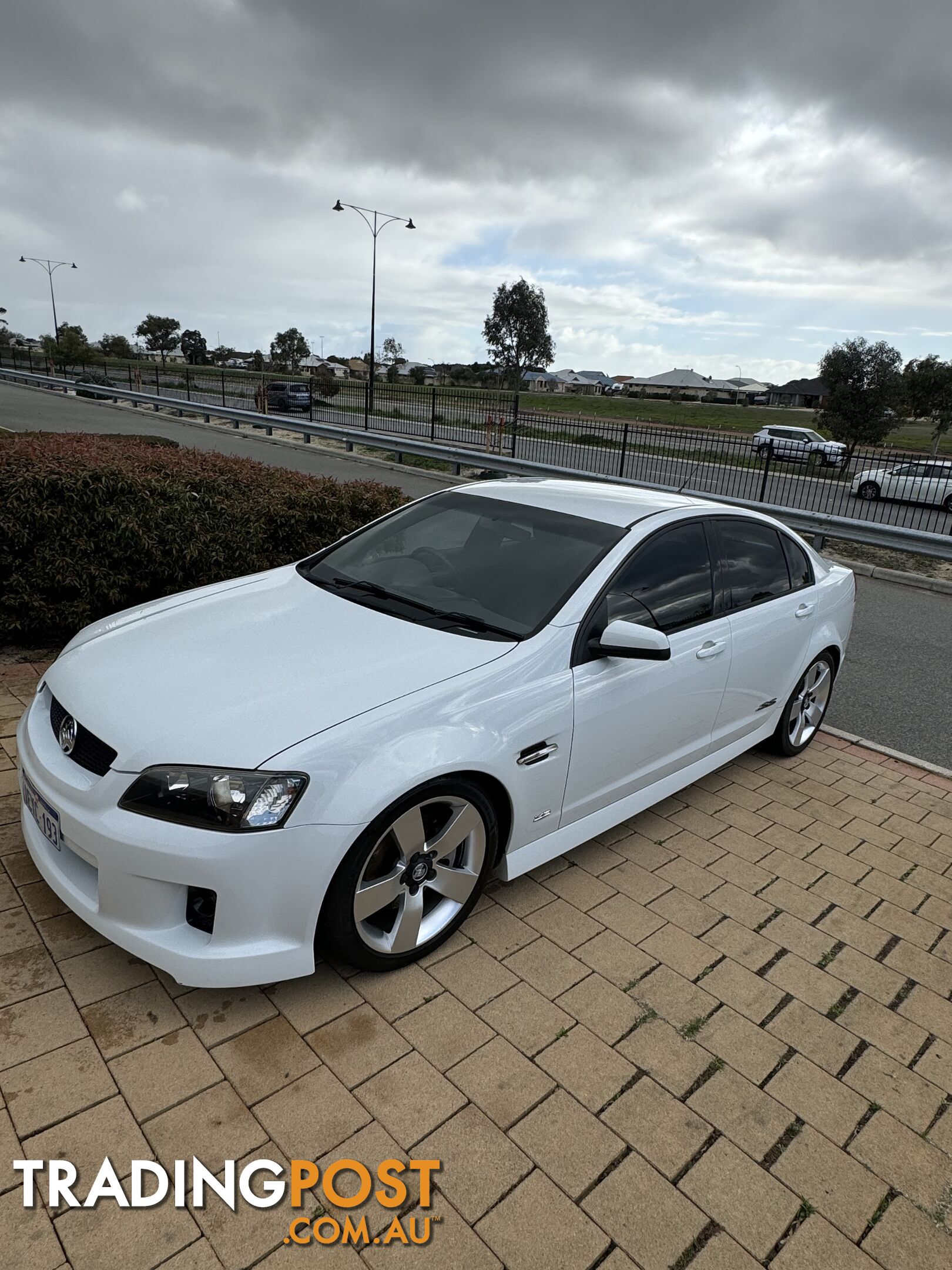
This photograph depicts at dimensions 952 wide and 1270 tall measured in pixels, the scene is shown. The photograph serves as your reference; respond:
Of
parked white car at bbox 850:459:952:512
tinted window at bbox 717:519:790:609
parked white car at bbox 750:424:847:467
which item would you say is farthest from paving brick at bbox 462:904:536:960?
parked white car at bbox 850:459:952:512

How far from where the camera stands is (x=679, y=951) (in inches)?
120

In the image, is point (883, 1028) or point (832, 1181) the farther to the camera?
point (883, 1028)

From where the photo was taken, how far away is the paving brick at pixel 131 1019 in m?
2.40

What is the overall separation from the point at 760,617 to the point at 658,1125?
2.47m

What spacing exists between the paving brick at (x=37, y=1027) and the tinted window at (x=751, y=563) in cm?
316

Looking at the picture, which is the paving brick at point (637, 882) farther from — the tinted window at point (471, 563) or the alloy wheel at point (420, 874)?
the tinted window at point (471, 563)

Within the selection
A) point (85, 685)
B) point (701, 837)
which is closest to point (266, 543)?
point (85, 685)

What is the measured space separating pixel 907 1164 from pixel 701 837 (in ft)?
5.49

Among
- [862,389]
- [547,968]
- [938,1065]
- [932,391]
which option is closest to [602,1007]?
[547,968]

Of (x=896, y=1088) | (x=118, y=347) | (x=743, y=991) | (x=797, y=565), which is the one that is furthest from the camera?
(x=118, y=347)

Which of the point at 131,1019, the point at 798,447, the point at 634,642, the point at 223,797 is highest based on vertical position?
the point at 634,642

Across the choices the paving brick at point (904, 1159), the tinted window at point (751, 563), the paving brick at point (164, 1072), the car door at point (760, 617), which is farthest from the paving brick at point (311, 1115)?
the tinted window at point (751, 563)

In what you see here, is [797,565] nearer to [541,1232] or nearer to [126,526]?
[541,1232]

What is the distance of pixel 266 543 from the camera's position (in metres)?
5.92
